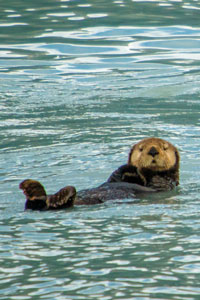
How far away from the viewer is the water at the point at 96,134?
12.9 feet

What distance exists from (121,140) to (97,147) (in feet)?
1.52

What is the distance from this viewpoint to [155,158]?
6168mm

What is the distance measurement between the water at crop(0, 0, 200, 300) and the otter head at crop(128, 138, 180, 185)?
0.25 m

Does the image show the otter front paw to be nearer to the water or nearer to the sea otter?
the sea otter

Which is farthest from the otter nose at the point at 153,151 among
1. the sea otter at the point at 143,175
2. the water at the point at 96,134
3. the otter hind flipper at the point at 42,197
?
the otter hind flipper at the point at 42,197

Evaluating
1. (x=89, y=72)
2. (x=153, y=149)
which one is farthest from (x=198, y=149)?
(x=89, y=72)

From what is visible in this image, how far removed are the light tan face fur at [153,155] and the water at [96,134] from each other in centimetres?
30

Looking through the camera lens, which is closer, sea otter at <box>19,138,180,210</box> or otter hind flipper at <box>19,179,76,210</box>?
otter hind flipper at <box>19,179,76,210</box>

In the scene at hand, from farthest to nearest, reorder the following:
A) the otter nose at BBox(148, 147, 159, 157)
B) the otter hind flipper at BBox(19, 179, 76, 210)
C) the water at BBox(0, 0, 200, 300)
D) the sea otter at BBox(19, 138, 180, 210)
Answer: the otter nose at BBox(148, 147, 159, 157) → the sea otter at BBox(19, 138, 180, 210) → the otter hind flipper at BBox(19, 179, 76, 210) → the water at BBox(0, 0, 200, 300)

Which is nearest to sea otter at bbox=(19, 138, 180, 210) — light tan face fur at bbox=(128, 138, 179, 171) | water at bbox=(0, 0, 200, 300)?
light tan face fur at bbox=(128, 138, 179, 171)

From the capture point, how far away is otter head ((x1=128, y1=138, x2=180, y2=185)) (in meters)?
6.13

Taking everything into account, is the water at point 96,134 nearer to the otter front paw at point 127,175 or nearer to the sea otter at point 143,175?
the sea otter at point 143,175

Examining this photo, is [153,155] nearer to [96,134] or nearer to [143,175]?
[143,175]

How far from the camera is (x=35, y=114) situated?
9812 millimetres
